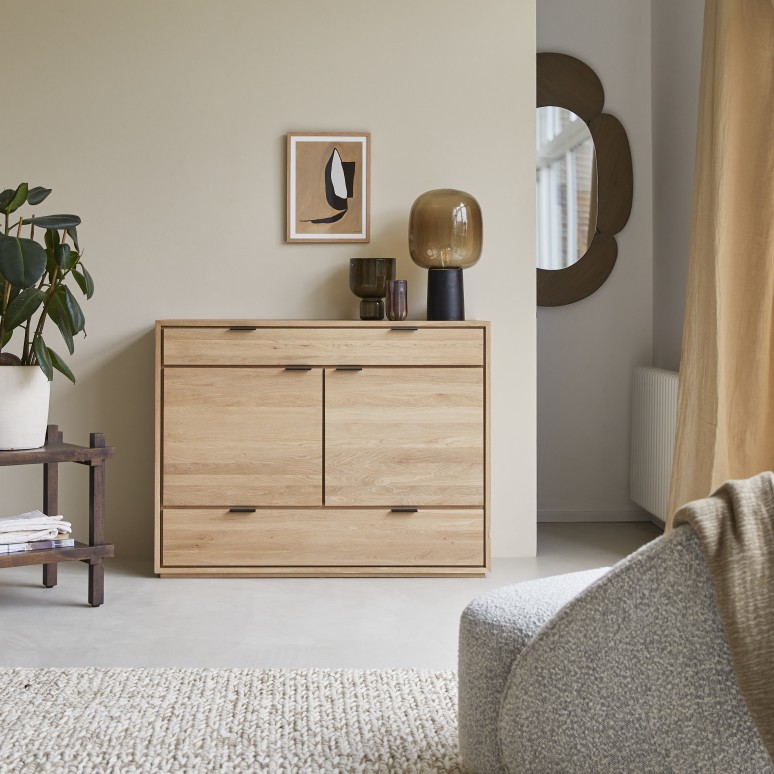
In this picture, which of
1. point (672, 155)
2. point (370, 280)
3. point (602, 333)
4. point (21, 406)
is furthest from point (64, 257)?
point (672, 155)

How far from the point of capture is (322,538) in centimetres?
332

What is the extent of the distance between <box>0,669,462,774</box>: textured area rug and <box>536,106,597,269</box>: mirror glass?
247 cm

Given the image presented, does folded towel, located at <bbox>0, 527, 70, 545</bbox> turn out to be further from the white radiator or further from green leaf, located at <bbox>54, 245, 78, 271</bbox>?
the white radiator

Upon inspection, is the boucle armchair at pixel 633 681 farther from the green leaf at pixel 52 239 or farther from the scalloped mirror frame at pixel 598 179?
the scalloped mirror frame at pixel 598 179

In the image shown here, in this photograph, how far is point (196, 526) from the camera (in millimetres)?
3318

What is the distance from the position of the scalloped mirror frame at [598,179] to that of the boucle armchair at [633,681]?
2857 millimetres

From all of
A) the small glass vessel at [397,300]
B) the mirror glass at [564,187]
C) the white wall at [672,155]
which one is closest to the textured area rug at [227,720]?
the small glass vessel at [397,300]

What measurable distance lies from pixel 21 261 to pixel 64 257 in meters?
0.24

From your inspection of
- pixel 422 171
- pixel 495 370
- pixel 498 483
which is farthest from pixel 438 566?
pixel 422 171

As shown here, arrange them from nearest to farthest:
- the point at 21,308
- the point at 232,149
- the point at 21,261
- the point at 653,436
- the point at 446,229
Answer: the point at 21,261 → the point at 21,308 → the point at 446,229 → the point at 232,149 → the point at 653,436

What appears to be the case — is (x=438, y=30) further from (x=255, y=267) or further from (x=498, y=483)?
(x=498, y=483)

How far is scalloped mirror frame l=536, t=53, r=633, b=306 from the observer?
4227mm

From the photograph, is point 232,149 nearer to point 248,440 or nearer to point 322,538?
point 248,440

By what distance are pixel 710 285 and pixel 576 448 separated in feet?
4.56
